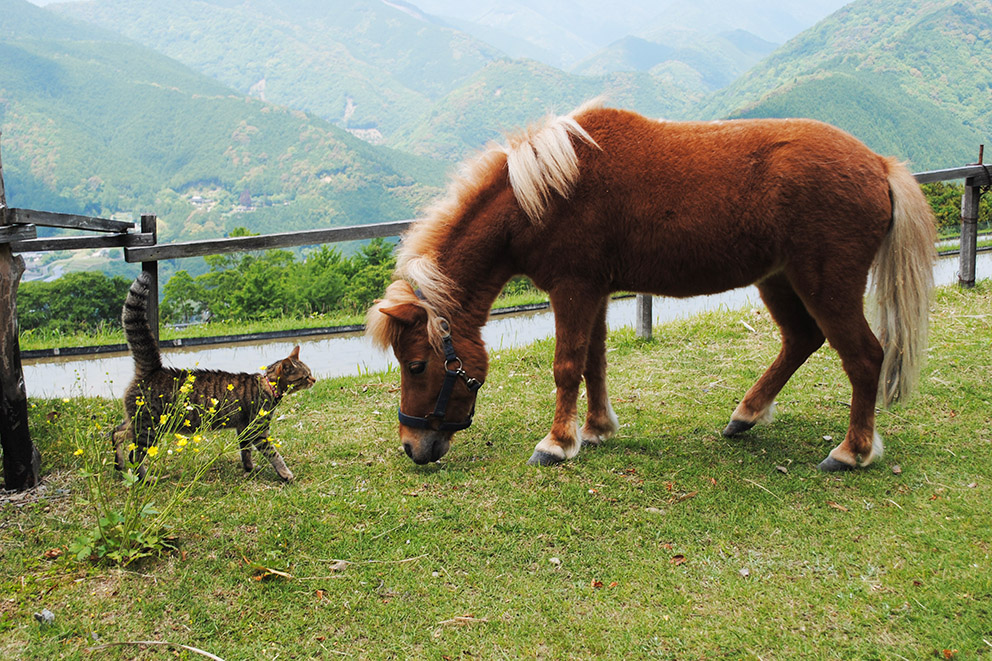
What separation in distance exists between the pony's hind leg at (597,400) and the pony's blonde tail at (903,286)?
64.9 inches

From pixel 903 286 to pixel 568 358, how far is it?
6.42ft

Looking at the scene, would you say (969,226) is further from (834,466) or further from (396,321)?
(396,321)

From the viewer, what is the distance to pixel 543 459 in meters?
4.12

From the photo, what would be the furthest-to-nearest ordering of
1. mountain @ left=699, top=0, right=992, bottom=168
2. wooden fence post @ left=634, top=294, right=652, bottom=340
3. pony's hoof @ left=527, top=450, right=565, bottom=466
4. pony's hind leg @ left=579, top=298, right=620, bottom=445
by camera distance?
1. mountain @ left=699, top=0, right=992, bottom=168
2. wooden fence post @ left=634, top=294, right=652, bottom=340
3. pony's hind leg @ left=579, top=298, right=620, bottom=445
4. pony's hoof @ left=527, top=450, right=565, bottom=466

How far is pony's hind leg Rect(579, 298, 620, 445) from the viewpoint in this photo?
176 inches

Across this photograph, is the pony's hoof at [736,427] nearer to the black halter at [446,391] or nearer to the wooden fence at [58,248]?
the black halter at [446,391]

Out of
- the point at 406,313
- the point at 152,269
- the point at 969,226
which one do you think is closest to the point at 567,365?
the point at 406,313

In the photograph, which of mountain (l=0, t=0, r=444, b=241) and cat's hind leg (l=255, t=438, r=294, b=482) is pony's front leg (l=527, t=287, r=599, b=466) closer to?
cat's hind leg (l=255, t=438, r=294, b=482)

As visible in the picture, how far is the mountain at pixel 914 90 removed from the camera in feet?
94.1

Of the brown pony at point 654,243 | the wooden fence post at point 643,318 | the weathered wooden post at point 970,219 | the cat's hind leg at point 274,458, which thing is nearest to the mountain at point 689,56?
the weathered wooden post at point 970,219

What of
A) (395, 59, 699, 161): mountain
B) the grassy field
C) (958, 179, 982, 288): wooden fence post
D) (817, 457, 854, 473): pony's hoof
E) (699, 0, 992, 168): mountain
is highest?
(395, 59, 699, 161): mountain

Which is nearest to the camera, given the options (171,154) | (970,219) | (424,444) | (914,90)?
(424,444)

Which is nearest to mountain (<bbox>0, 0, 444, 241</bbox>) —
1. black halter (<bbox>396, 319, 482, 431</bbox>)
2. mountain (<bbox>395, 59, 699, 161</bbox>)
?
mountain (<bbox>395, 59, 699, 161</bbox>)

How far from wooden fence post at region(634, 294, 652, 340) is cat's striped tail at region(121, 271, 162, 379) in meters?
4.60
